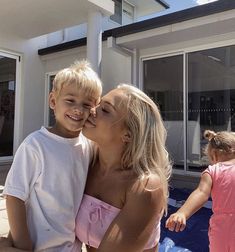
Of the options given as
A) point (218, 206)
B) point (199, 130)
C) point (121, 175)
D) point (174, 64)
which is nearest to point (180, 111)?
point (199, 130)

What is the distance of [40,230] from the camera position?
138 cm

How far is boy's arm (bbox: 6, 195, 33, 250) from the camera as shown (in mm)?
1336

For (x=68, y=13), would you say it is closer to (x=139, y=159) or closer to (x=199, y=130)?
(x=199, y=130)

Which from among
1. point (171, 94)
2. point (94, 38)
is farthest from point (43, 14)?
point (171, 94)

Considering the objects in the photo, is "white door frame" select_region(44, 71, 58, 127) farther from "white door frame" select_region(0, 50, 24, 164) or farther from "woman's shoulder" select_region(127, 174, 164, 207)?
"woman's shoulder" select_region(127, 174, 164, 207)

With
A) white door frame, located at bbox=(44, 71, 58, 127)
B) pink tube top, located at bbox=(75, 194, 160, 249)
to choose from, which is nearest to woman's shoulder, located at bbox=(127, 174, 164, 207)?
pink tube top, located at bbox=(75, 194, 160, 249)

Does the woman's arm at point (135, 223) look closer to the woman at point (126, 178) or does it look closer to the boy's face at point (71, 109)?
the woman at point (126, 178)

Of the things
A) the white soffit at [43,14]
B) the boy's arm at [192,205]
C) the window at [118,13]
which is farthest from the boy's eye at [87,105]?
the window at [118,13]

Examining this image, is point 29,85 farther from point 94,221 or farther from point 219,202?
point 94,221

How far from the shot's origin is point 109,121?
4.51 feet

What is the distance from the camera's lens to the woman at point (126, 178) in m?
1.22

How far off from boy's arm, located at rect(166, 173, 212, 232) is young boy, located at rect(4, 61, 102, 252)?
930 mm

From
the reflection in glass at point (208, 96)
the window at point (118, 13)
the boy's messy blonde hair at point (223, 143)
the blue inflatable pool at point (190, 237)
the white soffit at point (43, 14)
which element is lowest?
the blue inflatable pool at point (190, 237)

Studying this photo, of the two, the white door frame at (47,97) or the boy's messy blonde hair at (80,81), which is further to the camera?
the white door frame at (47,97)
